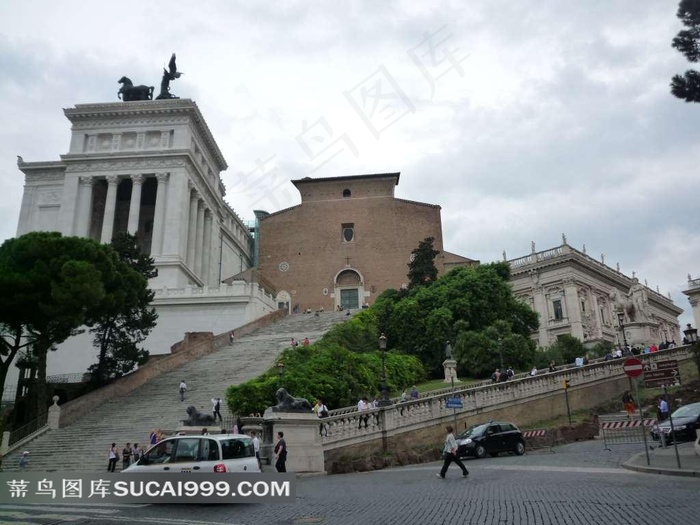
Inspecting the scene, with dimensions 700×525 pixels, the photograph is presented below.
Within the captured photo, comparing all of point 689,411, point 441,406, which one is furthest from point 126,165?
point 689,411

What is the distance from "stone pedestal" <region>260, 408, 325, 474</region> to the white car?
16.5 ft

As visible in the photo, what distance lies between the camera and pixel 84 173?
51812 millimetres

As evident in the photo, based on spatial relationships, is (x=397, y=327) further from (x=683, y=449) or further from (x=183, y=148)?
(x=183, y=148)

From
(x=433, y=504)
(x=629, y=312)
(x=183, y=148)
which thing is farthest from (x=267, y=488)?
(x=183, y=148)

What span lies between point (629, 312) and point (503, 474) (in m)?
24.8

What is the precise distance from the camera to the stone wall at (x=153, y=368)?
24141 mm

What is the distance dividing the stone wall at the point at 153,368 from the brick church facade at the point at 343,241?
51.3ft

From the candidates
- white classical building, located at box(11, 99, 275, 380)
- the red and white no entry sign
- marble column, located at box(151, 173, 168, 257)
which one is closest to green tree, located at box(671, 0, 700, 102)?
the red and white no entry sign

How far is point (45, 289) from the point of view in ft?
78.6

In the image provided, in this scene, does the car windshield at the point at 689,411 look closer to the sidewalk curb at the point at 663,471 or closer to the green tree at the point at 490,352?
the sidewalk curb at the point at 663,471

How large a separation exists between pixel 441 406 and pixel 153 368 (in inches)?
643

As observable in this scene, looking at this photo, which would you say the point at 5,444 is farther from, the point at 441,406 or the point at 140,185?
the point at 140,185

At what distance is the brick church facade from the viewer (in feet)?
187

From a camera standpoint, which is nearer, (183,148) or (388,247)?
(183,148)
